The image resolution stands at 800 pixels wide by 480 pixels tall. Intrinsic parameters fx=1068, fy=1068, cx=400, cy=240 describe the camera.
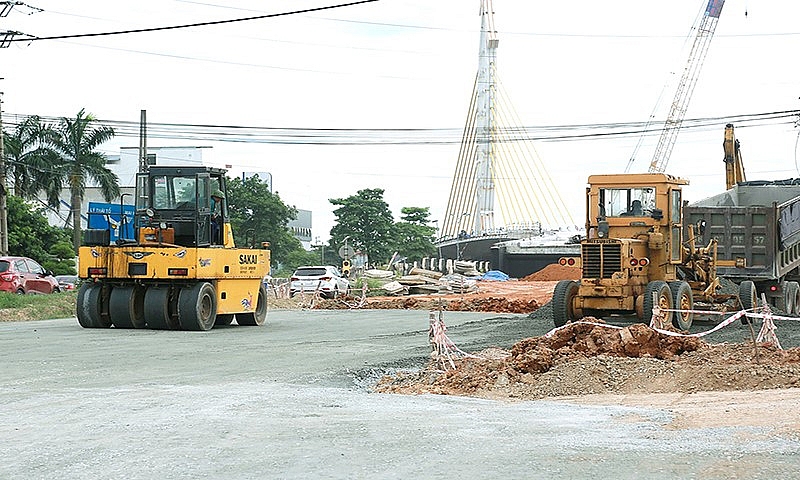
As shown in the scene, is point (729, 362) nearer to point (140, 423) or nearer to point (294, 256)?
point (140, 423)

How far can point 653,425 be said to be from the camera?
968cm

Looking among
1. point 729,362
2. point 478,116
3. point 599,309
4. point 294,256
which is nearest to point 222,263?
point 599,309

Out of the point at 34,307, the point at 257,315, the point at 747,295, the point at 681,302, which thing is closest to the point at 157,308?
the point at 257,315

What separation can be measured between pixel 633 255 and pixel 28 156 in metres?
45.3

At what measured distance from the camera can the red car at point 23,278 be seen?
34875 mm

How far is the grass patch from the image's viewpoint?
3017 cm

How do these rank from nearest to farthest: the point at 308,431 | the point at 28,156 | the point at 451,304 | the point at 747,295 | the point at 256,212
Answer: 1. the point at 308,431
2. the point at 747,295
3. the point at 451,304
4. the point at 28,156
5. the point at 256,212

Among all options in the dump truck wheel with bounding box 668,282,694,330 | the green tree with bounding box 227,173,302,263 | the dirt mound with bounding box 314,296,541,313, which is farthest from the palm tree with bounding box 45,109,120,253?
the dump truck wheel with bounding box 668,282,694,330

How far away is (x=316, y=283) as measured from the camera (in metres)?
43.4

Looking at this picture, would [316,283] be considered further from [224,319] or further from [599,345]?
[599,345]

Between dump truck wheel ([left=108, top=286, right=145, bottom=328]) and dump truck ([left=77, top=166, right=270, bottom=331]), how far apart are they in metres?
0.02

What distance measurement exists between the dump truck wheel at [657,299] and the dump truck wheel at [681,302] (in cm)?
16

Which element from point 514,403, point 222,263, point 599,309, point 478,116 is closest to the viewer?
point 514,403

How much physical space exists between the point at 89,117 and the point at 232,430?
177 feet
